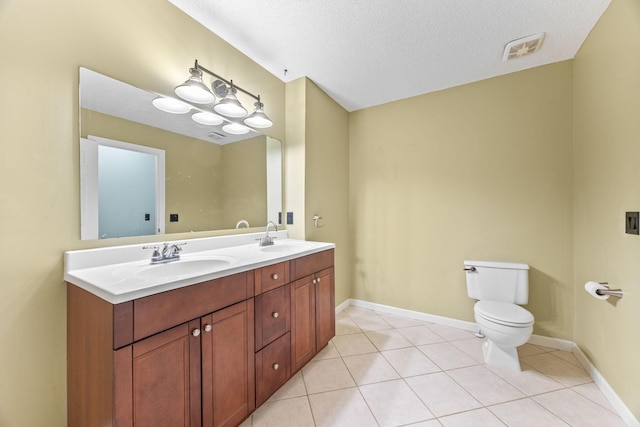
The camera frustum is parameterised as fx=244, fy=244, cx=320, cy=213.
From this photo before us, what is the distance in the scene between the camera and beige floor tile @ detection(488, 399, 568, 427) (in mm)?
1313

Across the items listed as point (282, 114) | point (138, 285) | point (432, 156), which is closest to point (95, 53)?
point (138, 285)

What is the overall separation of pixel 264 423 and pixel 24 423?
40.4 inches

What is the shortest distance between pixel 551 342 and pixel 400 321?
121cm

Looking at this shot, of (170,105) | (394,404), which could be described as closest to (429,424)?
(394,404)

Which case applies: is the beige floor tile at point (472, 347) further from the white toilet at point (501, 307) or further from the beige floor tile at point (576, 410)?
the beige floor tile at point (576, 410)

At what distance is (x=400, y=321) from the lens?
2.55 meters

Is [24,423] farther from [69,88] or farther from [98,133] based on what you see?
[69,88]

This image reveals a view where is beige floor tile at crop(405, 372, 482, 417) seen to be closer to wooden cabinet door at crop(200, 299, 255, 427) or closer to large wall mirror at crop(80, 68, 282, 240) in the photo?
wooden cabinet door at crop(200, 299, 255, 427)

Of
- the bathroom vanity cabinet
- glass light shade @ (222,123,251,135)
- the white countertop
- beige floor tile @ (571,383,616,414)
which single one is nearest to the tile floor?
beige floor tile @ (571,383,616,414)

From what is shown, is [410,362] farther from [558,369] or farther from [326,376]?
[558,369]

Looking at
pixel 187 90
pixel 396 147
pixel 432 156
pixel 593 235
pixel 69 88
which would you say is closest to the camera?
pixel 69 88

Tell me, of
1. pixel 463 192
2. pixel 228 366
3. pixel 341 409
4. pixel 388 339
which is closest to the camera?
pixel 228 366

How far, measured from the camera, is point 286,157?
2.36 metres

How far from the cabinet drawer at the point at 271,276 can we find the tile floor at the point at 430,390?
0.70 metres
